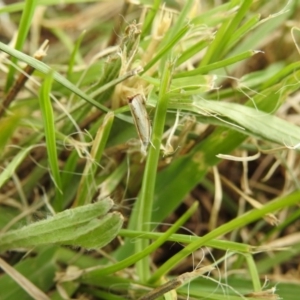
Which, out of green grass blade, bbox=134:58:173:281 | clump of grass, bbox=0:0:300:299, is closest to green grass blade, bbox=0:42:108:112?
clump of grass, bbox=0:0:300:299

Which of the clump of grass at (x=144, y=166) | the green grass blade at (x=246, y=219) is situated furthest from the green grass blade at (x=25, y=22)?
the green grass blade at (x=246, y=219)

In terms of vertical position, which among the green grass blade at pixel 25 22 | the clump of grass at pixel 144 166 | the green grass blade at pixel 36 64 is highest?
the green grass blade at pixel 25 22

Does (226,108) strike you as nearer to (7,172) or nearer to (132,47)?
(132,47)

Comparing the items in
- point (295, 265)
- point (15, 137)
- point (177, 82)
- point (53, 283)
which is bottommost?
point (295, 265)

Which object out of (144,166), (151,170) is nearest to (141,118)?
(151,170)

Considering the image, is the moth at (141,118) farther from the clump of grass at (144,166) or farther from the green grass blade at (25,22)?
the green grass blade at (25,22)

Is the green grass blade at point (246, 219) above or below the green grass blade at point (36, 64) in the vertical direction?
below

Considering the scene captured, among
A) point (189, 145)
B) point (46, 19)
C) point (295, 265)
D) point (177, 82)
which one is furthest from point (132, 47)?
point (46, 19)
